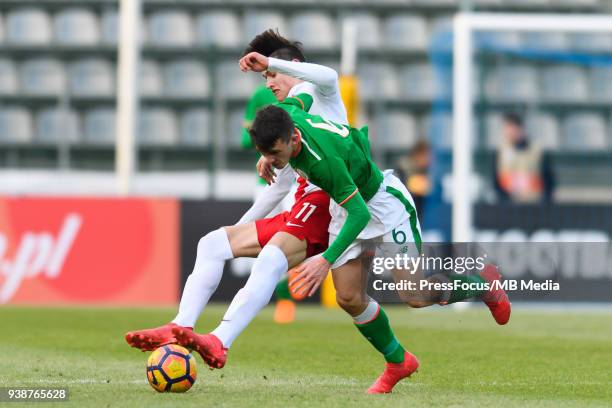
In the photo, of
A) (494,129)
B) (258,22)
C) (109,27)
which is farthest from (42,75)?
(494,129)

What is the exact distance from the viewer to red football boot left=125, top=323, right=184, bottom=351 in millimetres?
5258

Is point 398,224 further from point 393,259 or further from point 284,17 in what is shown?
point 284,17

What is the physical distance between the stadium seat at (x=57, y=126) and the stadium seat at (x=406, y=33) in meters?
4.68

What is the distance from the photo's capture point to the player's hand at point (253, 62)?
540cm

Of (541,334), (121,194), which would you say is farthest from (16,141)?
(541,334)

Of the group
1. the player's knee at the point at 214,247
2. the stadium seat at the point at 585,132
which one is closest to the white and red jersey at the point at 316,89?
the player's knee at the point at 214,247

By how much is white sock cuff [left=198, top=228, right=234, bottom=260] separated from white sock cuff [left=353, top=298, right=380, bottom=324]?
2.24 feet

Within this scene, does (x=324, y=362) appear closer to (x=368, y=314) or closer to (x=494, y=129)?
(x=368, y=314)

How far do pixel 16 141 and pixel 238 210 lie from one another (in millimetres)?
3944

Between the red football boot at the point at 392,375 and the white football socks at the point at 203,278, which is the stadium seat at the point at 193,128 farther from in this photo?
the red football boot at the point at 392,375

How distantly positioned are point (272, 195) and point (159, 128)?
10.2 m

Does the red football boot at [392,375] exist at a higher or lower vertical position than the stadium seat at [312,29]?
lower

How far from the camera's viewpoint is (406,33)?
1766 centimetres

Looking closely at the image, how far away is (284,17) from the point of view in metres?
17.7
